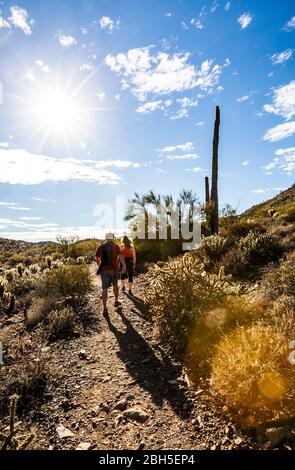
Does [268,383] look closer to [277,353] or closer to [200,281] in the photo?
[277,353]

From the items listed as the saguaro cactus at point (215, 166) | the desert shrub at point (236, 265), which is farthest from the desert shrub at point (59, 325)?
the saguaro cactus at point (215, 166)

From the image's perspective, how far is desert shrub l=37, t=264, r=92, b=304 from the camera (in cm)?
986

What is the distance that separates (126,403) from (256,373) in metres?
1.82

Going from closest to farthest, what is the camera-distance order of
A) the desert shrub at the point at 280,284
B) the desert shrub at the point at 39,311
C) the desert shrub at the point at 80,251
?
the desert shrub at the point at 280,284 → the desert shrub at the point at 39,311 → the desert shrub at the point at 80,251

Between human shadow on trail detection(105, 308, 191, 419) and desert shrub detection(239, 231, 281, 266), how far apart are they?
5.00 m

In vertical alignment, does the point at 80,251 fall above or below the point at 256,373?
above

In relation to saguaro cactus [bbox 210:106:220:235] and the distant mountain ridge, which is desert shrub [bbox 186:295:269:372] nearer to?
saguaro cactus [bbox 210:106:220:235]

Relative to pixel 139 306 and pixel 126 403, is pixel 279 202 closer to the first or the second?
pixel 139 306

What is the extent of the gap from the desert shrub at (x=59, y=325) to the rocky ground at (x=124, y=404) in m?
0.40

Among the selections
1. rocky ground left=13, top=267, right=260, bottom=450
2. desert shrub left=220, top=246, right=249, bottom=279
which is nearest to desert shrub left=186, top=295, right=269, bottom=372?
rocky ground left=13, top=267, right=260, bottom=450

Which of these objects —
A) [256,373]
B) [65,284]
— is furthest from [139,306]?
[256,373]

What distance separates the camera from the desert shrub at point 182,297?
5875 mm

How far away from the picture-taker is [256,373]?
3.77m

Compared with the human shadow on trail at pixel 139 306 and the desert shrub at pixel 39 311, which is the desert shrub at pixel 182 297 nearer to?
the human shadow on trail at pixel 139 306
